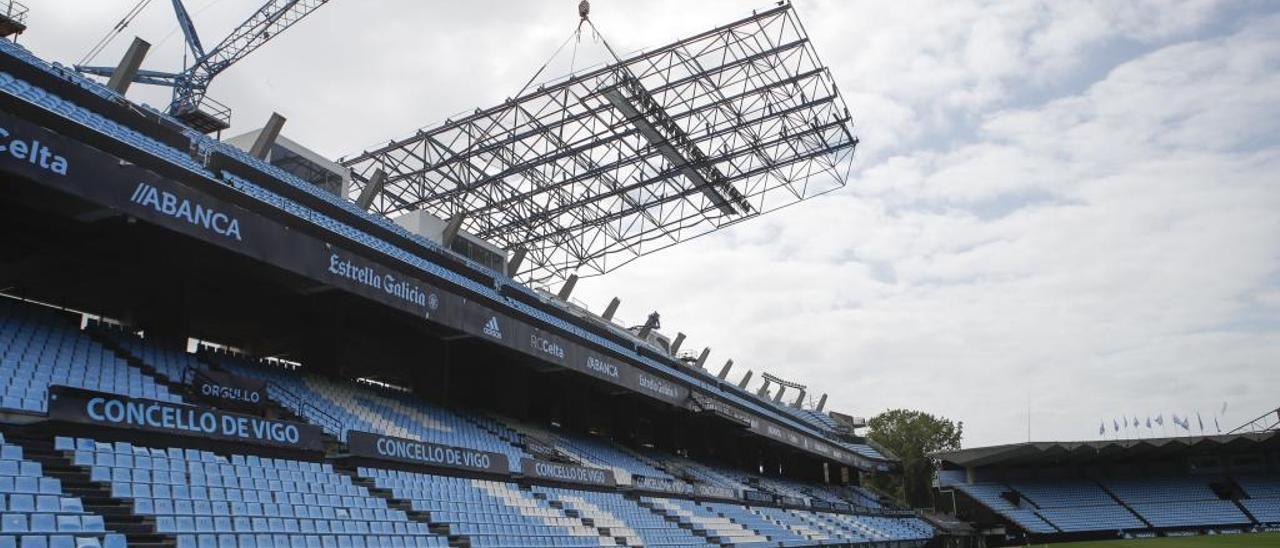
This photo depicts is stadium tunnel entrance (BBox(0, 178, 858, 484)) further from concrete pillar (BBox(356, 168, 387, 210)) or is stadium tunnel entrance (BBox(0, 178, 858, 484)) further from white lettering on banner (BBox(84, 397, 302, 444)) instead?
concrete pillar (BBox(356, 168, 387, 210))

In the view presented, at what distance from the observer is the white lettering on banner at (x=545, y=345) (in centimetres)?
2825

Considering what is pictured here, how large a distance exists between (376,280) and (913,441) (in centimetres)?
7189

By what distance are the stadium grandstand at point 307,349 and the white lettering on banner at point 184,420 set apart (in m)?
0.04

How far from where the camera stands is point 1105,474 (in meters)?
60.2

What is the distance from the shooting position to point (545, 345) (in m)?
28.8

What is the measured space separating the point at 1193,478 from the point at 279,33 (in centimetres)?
6112

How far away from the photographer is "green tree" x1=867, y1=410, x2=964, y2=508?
265ft

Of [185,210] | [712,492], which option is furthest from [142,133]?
[712,492]

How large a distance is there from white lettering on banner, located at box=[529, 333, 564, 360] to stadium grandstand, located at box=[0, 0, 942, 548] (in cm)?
8

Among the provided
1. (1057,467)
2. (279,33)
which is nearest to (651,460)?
(279,33)

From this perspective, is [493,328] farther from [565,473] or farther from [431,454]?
[431,454]

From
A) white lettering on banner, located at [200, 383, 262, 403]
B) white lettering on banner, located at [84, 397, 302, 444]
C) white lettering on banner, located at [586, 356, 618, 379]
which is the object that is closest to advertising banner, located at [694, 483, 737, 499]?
white lettering on banner, located at [586, 356, 618, 379]

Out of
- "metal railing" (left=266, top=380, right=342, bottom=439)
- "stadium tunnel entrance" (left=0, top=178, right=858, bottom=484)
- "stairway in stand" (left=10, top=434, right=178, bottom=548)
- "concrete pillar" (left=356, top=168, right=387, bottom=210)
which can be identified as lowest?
"stairway in stand" (left=10, top=434, right=178, bottom=548)

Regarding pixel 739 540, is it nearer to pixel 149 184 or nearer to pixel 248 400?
pixel 248 400
